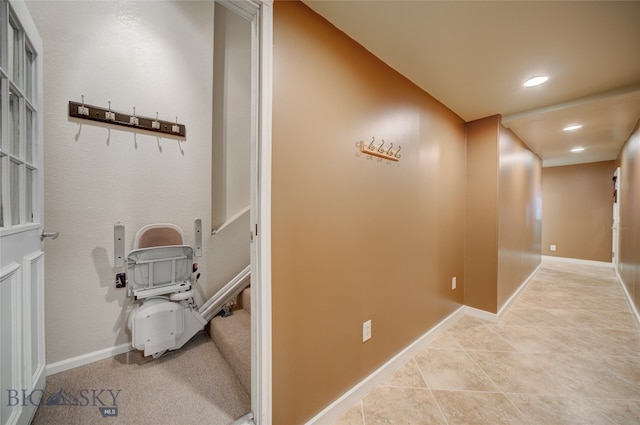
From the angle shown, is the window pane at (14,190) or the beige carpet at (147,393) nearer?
the window pane at (14,190)

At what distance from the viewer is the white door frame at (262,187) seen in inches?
44.3

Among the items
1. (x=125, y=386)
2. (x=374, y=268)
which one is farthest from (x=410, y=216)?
(x=125, y=386)

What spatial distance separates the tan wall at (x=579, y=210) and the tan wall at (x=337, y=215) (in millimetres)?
5981

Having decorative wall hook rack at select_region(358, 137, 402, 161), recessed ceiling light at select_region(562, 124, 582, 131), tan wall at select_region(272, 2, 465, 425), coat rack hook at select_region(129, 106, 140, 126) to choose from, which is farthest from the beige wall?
coat rack hook at select_region(129, 106, 140, 126)

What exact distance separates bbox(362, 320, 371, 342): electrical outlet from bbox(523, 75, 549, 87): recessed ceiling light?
234cm

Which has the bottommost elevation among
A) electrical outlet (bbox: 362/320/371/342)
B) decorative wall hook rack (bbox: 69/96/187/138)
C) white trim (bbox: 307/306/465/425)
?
white trim (bbox: 307/306/465/425)

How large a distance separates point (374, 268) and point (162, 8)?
2854 mm

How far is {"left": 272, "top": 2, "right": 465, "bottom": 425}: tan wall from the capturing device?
1206 mm

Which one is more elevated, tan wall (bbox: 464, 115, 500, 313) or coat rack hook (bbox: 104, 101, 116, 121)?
coat rack hook (bbox: 104, 101, 116, 121)

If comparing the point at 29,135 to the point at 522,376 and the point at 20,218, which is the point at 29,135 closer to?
the point at 20,218

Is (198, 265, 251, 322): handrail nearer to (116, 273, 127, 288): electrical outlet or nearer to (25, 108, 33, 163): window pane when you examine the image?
(116, 273, 127, 288): electrical outlet

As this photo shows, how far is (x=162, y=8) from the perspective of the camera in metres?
2.05

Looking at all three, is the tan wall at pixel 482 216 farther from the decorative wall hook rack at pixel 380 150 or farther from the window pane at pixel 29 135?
the window pane at pixel 29 135

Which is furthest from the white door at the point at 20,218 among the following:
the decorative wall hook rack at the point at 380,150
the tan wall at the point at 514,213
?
the tan wall at the point at 514,213
